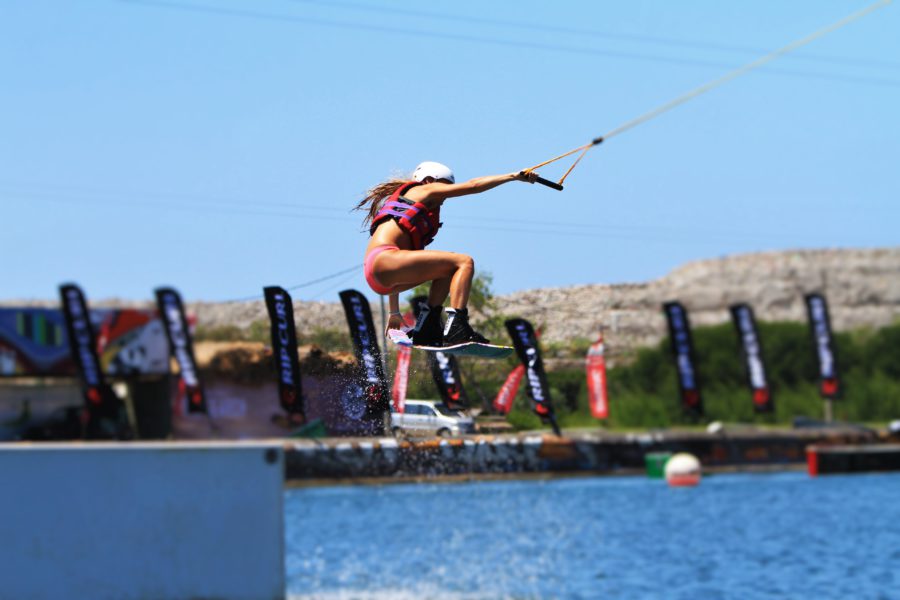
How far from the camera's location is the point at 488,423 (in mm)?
36969

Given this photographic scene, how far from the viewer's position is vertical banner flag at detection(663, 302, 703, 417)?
292 feet

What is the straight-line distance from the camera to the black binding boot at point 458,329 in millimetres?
15906

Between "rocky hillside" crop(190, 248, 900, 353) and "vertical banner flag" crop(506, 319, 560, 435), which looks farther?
"rocky hillside" crop(190, 248, 900, 353)

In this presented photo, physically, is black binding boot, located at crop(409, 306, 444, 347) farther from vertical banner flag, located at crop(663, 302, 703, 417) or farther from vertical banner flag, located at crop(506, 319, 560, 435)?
vertical banner flag, located at crop(663, 302, 703, 417)

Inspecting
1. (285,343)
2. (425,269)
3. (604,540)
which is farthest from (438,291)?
(604,540)

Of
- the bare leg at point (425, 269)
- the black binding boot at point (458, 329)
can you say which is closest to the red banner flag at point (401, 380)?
the black binding boot at point (458, 329)

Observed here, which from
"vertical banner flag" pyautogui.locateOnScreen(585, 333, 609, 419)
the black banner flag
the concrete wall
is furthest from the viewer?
the black banner flag

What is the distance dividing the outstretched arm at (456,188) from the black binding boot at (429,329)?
1.75 meters

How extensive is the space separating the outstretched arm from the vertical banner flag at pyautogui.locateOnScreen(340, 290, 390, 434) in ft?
24.7

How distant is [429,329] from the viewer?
16.5 meters

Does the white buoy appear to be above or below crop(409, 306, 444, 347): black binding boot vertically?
below

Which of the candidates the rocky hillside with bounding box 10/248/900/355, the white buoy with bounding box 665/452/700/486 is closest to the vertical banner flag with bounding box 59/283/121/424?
the rocky hillside with bounding box 10/248/900/355

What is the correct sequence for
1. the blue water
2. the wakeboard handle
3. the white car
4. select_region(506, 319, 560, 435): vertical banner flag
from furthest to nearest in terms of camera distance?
1. the blue water
2. the white car
3. select_region(506, 319, 560, 435): vertical banner flag
4. the wakeboard handle

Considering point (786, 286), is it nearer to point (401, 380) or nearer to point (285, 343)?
point (401, 380)
